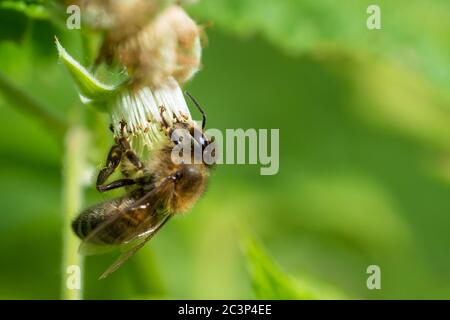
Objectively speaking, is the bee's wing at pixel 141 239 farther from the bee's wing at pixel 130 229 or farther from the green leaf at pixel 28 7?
the green leaf at pixel 28 7

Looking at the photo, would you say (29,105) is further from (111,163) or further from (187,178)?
(187,178)

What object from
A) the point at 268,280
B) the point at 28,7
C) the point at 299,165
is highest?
the point at 299,165

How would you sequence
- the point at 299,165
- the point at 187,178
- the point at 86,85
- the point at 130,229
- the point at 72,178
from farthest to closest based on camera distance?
the point at 299,165
the point at 72,178
the point at 187,178
the point at 130,229
the point at 86,85

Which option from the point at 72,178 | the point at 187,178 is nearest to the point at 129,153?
the point at 187,178

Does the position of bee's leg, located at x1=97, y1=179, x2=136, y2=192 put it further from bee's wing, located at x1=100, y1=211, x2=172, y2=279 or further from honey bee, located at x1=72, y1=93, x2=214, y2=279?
bee's wing, located at x1=100, y1=211, x2=172, y2=279

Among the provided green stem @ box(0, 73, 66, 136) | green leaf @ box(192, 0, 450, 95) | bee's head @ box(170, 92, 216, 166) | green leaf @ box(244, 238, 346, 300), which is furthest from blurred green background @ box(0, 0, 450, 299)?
bee's head @ box(170, 92, 216, 166)
